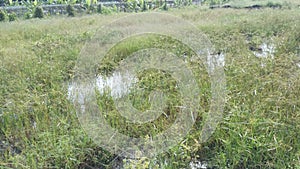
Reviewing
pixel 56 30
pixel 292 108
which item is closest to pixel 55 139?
pixel 292 108

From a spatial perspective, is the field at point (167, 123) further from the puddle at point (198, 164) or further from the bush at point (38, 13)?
the bush at point (38, 13)

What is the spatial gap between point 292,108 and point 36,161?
83.7 inches

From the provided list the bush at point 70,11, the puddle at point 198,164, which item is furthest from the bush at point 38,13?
the puddle at point 198,164

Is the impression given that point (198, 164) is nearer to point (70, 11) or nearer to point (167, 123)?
point (167, 123)

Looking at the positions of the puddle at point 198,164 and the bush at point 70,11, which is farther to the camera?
the bush at point 70,11

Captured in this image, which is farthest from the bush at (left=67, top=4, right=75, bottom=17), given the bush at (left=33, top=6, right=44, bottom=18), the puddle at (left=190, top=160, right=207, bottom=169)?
the puddle at (left=190, top=160, right=207, bottom=169)

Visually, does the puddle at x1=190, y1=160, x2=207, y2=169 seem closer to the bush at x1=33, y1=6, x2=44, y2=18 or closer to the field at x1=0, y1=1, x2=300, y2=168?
the field at x1=0, y1=1, x2=300, y2=168

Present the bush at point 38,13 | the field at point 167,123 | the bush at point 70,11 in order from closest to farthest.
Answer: the field at point 167,123, the bush at point 38,13, the bush at point 70,11

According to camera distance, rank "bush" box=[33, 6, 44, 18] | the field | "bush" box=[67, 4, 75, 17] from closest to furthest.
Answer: the field
"bush" box=[33, 6, 44, 18]
"bush" box=[67, 4, 75, 17]

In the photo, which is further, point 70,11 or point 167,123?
point 70,11

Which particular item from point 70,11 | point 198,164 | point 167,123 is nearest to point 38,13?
point 70,11

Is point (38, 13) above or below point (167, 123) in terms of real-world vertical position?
above

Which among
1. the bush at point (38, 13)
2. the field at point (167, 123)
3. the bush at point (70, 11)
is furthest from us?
the bush at point (70, 11)

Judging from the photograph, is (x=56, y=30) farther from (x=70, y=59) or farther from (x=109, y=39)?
(x=70, y=59)
